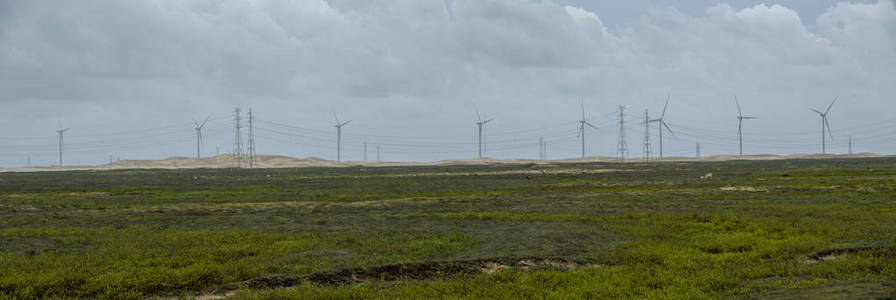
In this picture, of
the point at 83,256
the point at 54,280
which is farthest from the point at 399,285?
the point at 83,256

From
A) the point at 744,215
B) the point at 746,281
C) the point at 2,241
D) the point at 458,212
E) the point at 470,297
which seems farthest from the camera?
the point at 458,212

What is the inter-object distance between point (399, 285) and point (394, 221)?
16359 mm

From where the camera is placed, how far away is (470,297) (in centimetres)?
1644

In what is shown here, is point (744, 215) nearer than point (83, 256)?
No

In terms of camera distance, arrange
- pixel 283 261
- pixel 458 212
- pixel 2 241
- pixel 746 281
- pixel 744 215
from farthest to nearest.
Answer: pixel 458 212 < pixel 744 215 < pixel 2 241 < pixel 283 261 < pixel 746 281

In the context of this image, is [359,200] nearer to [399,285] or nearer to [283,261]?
[283,261]

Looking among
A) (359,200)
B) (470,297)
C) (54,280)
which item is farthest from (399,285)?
(359,200)

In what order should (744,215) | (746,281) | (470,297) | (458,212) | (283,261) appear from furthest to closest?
(458,212)
(744,215)
(283,261)
(746,281)
(470,297)

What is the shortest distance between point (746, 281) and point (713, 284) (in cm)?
119

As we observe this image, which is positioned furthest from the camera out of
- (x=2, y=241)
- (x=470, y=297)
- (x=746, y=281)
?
(x=2, y=241)

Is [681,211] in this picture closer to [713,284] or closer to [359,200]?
[713,284]

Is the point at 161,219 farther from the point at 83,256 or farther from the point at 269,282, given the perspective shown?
the point at 269,282

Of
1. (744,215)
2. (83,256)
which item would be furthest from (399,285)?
(744,215)

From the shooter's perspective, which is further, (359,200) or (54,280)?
(359,200)
